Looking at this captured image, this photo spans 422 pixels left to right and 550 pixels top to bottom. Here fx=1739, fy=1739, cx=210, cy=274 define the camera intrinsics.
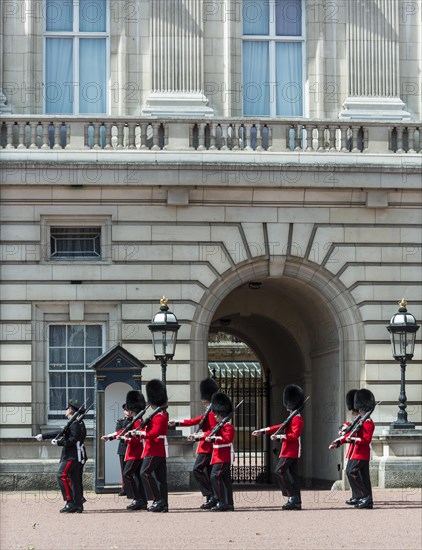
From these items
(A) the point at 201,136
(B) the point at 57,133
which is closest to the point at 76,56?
(B) the point at 57,133

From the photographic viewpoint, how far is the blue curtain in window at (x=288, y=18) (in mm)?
24422

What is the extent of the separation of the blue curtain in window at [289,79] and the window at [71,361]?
4.08 meters

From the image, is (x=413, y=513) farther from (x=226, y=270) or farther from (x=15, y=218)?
(x=15, y=218)

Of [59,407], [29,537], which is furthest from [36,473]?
[29,537]

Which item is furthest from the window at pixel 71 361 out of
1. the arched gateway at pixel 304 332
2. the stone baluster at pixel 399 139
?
the stone baluster at pixel 399 139

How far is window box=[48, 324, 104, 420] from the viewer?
23.3 metres

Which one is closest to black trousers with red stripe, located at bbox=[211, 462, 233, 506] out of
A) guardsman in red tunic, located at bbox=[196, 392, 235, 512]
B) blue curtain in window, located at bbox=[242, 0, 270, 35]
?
guardsman in red tunic, located at bbox=[196, 392, 235, 512]

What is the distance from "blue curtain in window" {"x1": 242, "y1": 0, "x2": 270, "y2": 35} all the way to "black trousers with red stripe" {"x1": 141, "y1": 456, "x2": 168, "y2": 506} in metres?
7.54

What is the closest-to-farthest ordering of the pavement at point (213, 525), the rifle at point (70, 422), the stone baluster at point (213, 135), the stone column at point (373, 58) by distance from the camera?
the pavement at point (213, 525) < the rifle at point (70, 422) < the stone baluster at point (213, 135) < the stone column at point (373, 58)

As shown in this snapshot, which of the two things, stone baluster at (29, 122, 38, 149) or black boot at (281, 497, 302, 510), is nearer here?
black boot at (281, 497, 302, 510)

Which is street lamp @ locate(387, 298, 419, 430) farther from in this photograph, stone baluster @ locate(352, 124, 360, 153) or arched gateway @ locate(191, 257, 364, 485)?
stone baluster @ locate(352, 124, 360, 153)

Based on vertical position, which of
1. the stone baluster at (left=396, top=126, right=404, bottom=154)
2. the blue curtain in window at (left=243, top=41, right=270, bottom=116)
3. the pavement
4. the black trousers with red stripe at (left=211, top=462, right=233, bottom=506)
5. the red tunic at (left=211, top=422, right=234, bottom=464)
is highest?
the blue curtain in window at (left=243, top=41, right=270, bottom=116)

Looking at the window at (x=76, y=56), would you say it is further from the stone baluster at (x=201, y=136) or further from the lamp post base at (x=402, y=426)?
the lamp post base at (x=402, y=426)

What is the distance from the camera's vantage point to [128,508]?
1923cm
